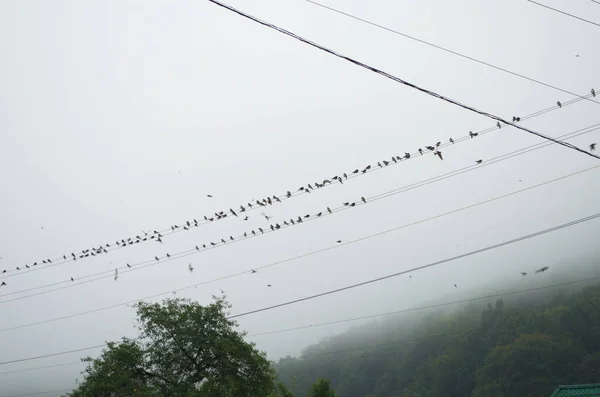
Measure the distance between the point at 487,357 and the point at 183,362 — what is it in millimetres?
60391

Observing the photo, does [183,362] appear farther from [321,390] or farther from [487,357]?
[487,357]

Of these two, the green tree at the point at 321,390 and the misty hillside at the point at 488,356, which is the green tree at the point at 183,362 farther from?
the misty hillside at the point at 488,356

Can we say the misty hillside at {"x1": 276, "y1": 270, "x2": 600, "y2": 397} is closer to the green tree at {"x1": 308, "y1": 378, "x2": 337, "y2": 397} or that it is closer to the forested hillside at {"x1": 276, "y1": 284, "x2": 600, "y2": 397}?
the forested hillside at {"x1": 276, "y1": 284, "x2": 600, "y2": 397}

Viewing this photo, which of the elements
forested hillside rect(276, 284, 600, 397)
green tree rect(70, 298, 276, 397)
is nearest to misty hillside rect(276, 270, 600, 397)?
forested hillside rect(276, 284, 600, 397)

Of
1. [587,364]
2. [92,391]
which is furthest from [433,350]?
[92,391]

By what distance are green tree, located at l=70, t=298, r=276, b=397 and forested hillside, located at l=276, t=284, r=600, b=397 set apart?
2433 centimetres

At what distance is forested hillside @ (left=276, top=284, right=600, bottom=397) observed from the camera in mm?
65375

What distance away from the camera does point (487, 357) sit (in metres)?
73.4

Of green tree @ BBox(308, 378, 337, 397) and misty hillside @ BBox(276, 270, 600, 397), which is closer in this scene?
green tree @ BBox(308, 378, 337, 397)

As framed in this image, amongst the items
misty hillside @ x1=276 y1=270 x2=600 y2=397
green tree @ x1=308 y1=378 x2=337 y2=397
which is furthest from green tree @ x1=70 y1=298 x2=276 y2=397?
misty hillside @ x1=276 y1=270 x2=600 y2=397

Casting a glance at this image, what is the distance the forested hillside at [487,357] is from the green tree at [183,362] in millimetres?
24331

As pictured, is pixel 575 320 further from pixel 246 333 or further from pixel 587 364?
pixel 246 333

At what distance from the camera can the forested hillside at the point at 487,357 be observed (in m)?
65.4

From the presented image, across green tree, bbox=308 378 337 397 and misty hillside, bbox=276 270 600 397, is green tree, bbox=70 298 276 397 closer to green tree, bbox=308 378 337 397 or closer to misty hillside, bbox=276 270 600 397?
green tree, bbox=308 378 337 397
